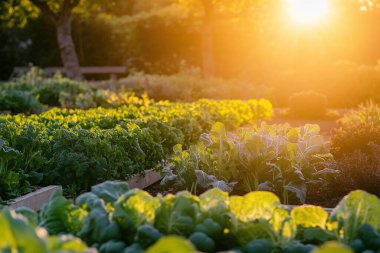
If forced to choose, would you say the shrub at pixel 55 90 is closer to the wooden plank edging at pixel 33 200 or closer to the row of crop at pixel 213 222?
the wooden plank edging at pixel 33 200

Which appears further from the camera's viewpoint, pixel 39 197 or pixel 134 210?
pixel 39 197

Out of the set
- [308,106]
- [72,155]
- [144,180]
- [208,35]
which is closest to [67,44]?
[208,35]

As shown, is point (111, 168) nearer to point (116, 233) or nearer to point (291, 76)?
point (116, 233)

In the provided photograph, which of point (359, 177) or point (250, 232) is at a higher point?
point (250, 232)

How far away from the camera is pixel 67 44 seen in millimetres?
23875

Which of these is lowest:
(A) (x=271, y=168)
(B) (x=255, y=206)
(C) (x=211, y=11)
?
(A) (x=271, y=168)

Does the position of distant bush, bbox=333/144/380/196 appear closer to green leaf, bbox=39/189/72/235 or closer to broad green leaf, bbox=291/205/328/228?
broad green leaf, bbox=291/205/328/228

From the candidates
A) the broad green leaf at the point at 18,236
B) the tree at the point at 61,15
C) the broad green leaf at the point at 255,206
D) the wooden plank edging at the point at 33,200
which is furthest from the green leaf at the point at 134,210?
the tree at the point at 61,15

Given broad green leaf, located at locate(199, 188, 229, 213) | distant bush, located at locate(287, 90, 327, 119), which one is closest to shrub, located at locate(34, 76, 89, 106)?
distant bush, located at locate(287, 90, 327, 119)

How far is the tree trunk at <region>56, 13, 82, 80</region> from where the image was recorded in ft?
77.7

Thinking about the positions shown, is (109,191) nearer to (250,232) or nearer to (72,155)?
(250,232)

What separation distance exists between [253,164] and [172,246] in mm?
3665

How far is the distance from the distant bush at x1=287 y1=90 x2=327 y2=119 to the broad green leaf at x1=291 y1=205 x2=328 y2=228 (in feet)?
Result: 40.8

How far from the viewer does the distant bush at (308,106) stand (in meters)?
15.5
